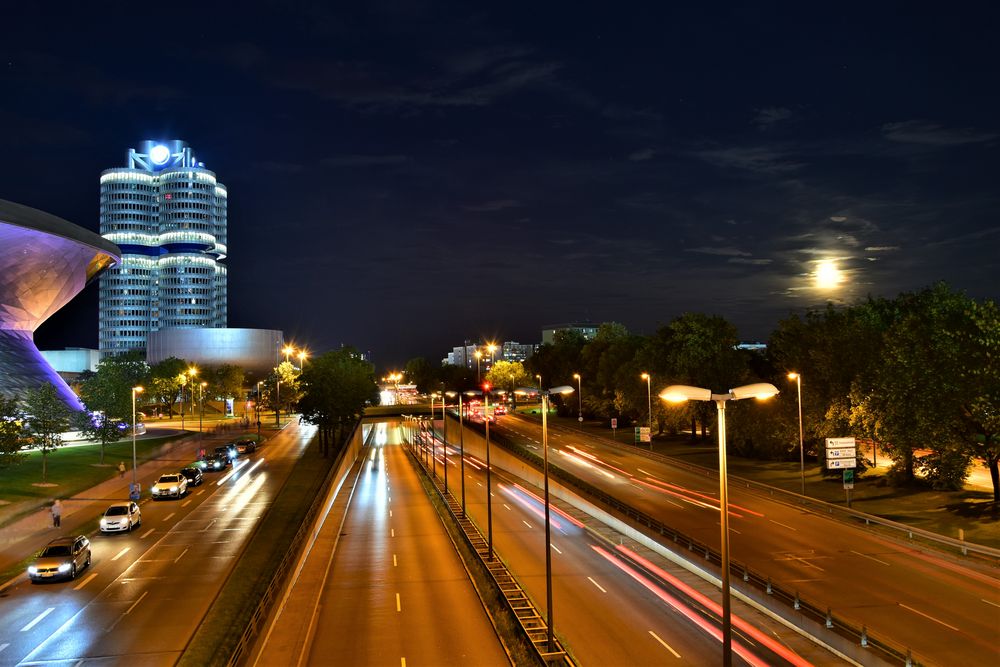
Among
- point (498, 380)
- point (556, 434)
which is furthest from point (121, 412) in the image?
point (498, 380)

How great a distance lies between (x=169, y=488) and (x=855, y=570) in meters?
46.2

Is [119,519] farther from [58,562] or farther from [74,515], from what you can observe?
[58,562]

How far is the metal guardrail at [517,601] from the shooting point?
2208cm

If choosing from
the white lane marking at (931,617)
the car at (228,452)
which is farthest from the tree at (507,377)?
the white lane marking at (931,617)

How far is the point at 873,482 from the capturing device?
57594 mm

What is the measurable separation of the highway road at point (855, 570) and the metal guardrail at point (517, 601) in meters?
10.6

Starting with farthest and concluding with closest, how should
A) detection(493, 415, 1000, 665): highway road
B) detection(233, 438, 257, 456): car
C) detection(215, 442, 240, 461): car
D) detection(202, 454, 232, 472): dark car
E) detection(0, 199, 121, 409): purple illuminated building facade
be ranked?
detection(233, 438, 257, 456): car
detection(0, 199, 121, 409): purple illuminated building facade
detection(215, 442, 240, 461): car
detection(202, 454, 232, 472): dark car
detection(493, 415, 1000, 665): highway road

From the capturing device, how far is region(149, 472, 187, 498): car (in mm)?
56469

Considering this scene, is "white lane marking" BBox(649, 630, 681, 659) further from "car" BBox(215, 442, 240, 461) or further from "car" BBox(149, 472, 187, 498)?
"car" BBox(215, 442, 240, 461)

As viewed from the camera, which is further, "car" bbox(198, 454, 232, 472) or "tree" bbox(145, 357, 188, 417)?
"tree" bbox(145, 357, 188, 417)

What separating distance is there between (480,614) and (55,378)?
81896 millimetres

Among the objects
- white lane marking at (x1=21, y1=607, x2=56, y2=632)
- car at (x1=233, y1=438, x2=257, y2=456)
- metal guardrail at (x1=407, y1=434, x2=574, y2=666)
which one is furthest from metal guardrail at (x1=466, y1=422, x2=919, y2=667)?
car at (x1=233, y1=438, x2=257, y2=456)

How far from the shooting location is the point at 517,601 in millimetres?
29188

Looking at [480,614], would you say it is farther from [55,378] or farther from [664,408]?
[55,378]
